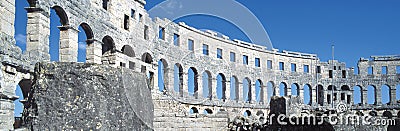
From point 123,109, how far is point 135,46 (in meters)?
18.5

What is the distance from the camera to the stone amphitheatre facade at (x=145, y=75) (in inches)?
113

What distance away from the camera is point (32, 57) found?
1290 centimetres

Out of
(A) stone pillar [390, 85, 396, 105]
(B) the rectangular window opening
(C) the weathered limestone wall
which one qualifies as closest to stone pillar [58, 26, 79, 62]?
(B) the rectangular window opening

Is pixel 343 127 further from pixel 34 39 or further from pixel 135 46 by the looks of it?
pixel 135 46

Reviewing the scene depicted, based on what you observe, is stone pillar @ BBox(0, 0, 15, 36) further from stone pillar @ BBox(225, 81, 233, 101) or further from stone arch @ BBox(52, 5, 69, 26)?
stone pillar @ BBox(225, 81, 233, 101)

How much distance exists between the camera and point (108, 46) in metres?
19.3

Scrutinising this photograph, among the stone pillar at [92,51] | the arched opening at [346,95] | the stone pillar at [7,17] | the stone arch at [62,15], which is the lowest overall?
the arched opening at [346,95]

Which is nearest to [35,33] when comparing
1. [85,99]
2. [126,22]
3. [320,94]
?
[126,22]

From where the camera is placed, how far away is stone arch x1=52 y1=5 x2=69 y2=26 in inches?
581

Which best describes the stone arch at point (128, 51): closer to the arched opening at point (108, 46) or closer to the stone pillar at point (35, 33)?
the arched opening at point (108, 46)

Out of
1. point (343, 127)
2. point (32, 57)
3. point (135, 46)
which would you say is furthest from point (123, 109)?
point (135, 46)

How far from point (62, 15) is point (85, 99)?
13.1m

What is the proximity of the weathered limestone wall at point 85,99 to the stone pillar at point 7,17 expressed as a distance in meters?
9.78

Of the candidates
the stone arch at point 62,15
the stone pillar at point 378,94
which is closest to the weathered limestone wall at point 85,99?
the stone arch at point 62,15
